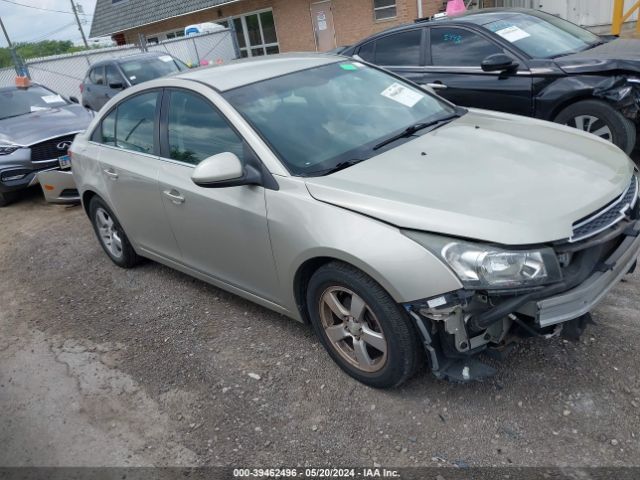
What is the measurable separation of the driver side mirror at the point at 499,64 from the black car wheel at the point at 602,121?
68cm

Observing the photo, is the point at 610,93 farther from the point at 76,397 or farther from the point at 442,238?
the point at 76,397

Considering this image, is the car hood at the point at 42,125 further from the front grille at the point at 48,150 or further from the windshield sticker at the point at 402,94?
the windshield sticker at the point at 402,94

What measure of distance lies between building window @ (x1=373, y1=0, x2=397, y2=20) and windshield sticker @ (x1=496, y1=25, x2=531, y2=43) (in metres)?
11.5

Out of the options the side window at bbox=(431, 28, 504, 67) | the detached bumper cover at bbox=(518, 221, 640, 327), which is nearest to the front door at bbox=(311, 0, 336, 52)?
the side window at bbox=(431, 28, 504, 67)

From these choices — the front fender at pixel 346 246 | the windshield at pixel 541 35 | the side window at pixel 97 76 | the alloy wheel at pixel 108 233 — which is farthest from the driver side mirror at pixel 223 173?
the side window at pixel 97 76

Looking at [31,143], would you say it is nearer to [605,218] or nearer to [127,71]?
[127,71]

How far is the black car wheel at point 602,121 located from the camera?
16.1 ft

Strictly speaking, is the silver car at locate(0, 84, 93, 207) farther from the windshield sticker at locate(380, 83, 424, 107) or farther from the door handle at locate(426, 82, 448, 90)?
the windshield sticker at locate(380, 83, 424, 107)

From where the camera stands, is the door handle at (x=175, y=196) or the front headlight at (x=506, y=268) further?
the door handle at (x=175, y=196)

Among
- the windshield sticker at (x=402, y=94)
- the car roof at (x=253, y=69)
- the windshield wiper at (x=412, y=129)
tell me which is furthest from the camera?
the windshield sticker at (x=402, y=94)

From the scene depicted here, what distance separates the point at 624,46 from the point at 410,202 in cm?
444

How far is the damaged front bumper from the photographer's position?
7.57ft

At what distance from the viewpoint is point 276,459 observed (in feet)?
8.46

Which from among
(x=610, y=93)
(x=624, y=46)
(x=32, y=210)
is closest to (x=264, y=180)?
(x=610, y=93)
